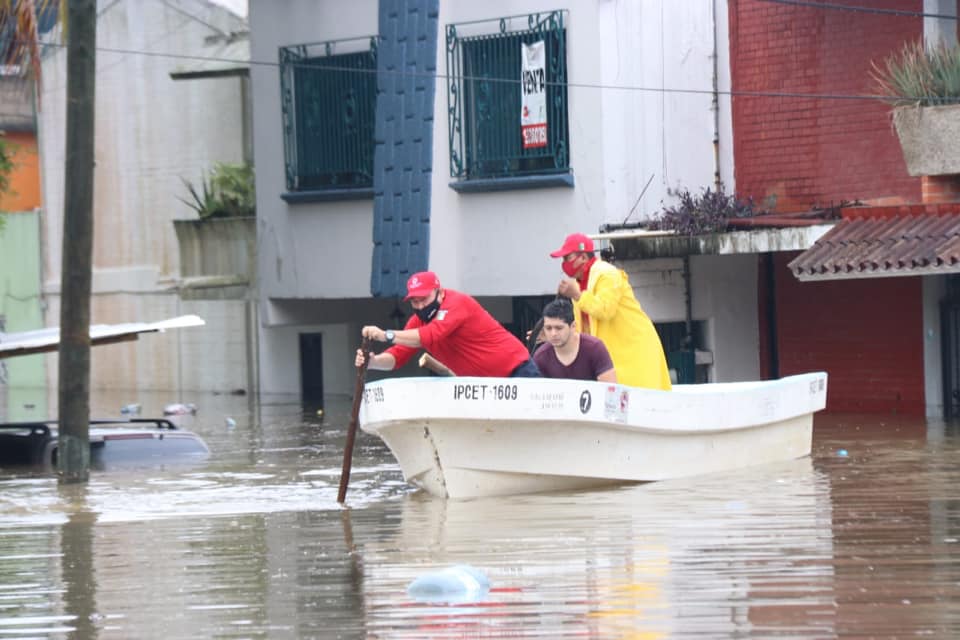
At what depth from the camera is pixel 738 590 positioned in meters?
8.92

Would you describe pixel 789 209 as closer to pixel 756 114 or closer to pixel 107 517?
pixel 756 114

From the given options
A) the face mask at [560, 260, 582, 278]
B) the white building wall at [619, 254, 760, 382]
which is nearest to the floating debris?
the white building wall at [619, 254, 760, 382]

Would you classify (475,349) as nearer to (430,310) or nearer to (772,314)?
(430,310)

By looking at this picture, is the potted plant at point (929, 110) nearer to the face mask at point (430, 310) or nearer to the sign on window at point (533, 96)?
the sign on window at point (533, 96)

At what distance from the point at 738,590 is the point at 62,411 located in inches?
348

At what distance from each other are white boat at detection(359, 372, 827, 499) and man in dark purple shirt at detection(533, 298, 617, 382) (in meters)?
0.35

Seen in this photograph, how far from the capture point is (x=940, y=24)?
1964 centimetres

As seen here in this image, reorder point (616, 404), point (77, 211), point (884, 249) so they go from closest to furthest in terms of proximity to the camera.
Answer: point (616, 404)
point (77, 211)
point (884, 249)

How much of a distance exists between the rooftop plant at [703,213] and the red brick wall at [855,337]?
1.18 m

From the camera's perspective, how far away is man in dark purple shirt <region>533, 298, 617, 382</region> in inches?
553

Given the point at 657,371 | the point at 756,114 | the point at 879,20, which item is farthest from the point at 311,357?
the point at 657,371

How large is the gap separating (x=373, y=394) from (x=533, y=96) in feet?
29.7

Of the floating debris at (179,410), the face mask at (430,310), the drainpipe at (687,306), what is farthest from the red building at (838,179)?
the floating debris at (179,410)

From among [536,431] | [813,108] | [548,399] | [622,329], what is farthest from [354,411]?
[813,108]
